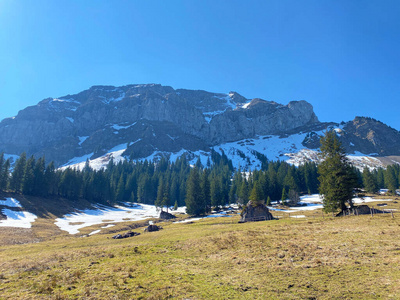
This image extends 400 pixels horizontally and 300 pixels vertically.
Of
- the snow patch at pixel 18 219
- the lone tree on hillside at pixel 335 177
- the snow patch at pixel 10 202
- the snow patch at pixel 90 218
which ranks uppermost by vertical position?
the lone tree on hillside at pixel 335 177

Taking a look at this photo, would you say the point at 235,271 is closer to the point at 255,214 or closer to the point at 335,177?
the point at 335,177

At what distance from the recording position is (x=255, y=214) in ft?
159

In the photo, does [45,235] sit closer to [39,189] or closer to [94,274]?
[94,274]

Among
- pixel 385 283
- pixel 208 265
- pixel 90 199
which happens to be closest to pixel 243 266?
pixel 208 265

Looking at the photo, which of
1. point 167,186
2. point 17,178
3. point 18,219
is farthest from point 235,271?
point 17,178

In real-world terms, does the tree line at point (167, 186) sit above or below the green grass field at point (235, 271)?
above

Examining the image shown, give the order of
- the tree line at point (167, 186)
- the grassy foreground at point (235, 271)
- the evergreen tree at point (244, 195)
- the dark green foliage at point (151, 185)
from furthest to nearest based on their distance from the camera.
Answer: the evergreen tree at point (244, 195)
the dark green foliage at point (151, 185)
the tree line at point (167, 186)
the grassy foreground at point (235, 271)

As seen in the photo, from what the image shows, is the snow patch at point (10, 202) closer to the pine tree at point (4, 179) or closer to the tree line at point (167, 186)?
the pine tree at point (4, 179)

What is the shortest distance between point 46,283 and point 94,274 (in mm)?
2734

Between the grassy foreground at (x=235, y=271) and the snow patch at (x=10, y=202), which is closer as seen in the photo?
the grassy foreground at (x=235, y=271)

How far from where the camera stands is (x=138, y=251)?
22953 mm

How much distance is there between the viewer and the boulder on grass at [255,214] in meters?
47.7

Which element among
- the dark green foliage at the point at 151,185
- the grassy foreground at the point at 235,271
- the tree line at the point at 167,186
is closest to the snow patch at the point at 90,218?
the dark green foliage at the point at 151,185

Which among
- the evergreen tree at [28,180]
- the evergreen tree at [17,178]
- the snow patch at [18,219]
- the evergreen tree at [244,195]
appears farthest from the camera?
the evergreen tree at [244,195]
